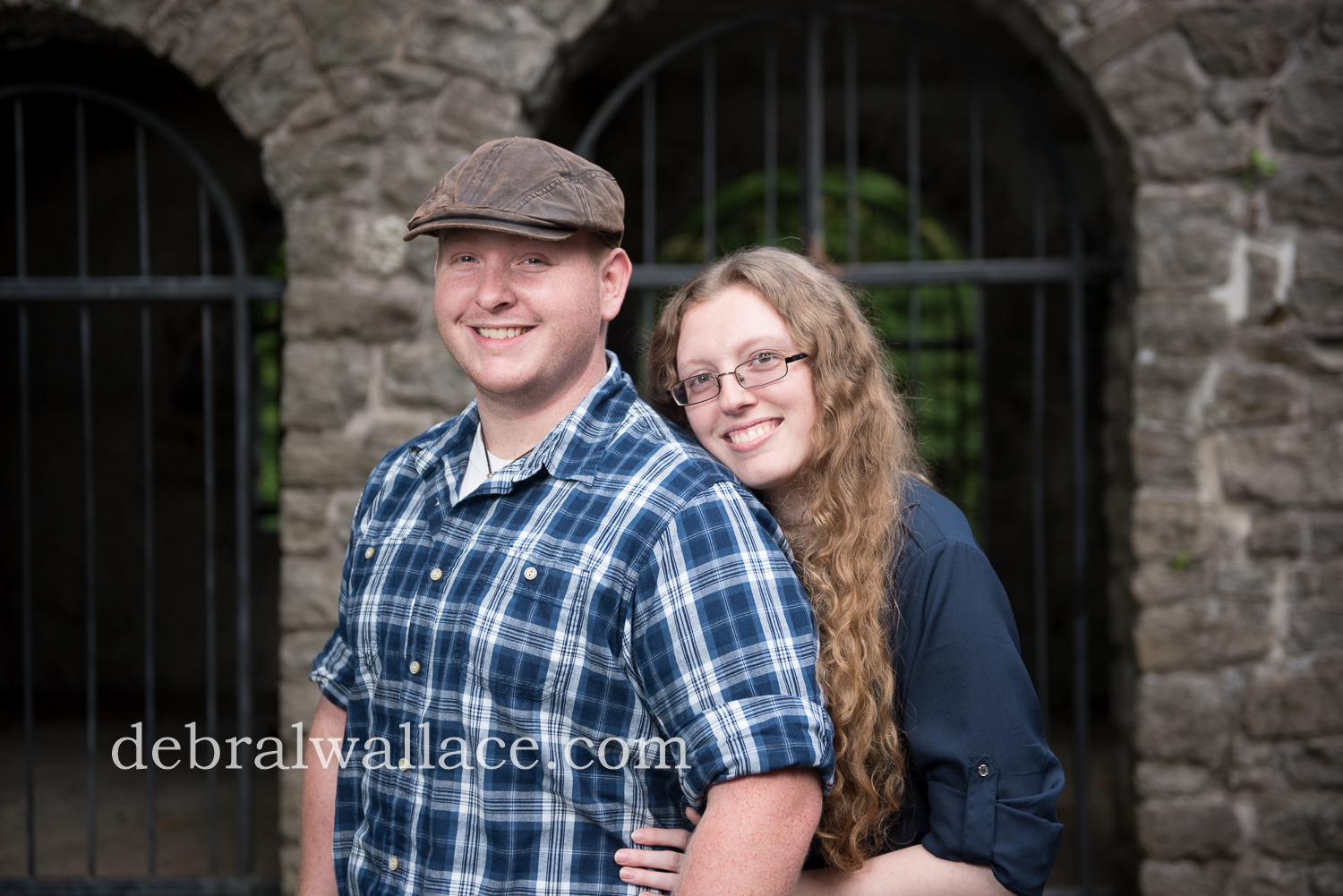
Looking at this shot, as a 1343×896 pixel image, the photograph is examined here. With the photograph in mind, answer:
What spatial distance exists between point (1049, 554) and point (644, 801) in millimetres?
6056

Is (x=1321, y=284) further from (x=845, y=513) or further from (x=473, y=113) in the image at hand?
(x=473, y=113)

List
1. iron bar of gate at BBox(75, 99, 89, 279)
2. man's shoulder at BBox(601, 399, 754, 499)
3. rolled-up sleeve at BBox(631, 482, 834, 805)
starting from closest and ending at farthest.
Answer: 1. rolled-up sleeve at BBox(631, 482, 834, 805)
2. man's shoulder at BBox(601, 399, 754, 499)
3. iron bar of gate at BBox(75, 99, 89, 279)

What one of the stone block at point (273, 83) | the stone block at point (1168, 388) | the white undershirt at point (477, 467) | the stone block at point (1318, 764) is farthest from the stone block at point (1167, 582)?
the stone block at point (273, 83)

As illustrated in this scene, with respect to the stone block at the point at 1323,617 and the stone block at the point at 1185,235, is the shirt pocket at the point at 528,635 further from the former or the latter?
the stone block at the point at 1323,617

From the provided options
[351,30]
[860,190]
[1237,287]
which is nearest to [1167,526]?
[1237,287]

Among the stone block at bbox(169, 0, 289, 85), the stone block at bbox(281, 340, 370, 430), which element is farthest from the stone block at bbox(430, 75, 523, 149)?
the stone block at bbox(281, 340, 370, 430)

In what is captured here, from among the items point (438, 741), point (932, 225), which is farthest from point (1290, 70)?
point (932, 225)

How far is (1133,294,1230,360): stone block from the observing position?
2.69m

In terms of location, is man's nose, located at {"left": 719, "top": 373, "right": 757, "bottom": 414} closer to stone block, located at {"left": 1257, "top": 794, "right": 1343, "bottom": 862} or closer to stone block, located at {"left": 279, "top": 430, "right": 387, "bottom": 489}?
stone block, located at {"left": 279, "top": 430, "right": 387, "bottom": 489}

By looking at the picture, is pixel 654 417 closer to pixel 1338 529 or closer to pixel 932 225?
pixel 1338 529

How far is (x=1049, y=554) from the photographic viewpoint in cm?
666

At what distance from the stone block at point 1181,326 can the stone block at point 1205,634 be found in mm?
684

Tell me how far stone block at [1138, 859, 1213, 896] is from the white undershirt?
91.9 inches

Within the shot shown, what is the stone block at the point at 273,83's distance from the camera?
111 inches
